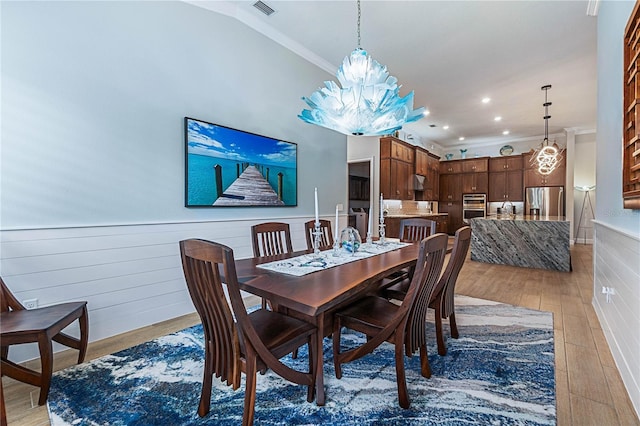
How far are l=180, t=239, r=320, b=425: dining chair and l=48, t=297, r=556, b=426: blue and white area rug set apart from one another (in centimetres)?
19

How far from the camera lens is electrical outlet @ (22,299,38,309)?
78.7 inches

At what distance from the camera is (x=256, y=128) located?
11.2 feet

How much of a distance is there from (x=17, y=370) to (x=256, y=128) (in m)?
2.76

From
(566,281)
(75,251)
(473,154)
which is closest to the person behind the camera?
(75,251)

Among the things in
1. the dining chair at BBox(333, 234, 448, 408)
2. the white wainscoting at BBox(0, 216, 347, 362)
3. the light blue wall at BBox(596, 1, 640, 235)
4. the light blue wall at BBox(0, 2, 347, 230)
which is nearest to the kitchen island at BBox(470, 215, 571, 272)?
the light blue wall at BBox(596, 1, 640, 235)

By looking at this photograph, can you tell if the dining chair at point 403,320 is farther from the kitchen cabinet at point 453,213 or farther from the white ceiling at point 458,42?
the kitchen cabinet at point 453,213

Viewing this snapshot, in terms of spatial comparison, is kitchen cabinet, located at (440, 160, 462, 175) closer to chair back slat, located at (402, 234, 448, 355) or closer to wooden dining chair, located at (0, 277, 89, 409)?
chair back slat, located at (402, 234, 448, 355)

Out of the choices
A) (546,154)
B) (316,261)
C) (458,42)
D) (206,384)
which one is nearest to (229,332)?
(206,384)

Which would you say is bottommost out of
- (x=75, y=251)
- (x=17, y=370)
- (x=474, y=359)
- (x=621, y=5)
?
(x=474, y=359)

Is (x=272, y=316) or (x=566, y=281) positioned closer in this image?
(x=272, y=316)

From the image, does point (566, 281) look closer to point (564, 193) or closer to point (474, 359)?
point (474, 359)

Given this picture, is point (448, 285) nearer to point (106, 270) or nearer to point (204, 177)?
point (204, 177)

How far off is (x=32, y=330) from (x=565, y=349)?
3.51 meters

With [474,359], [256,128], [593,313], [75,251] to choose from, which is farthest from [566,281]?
[75,251]
